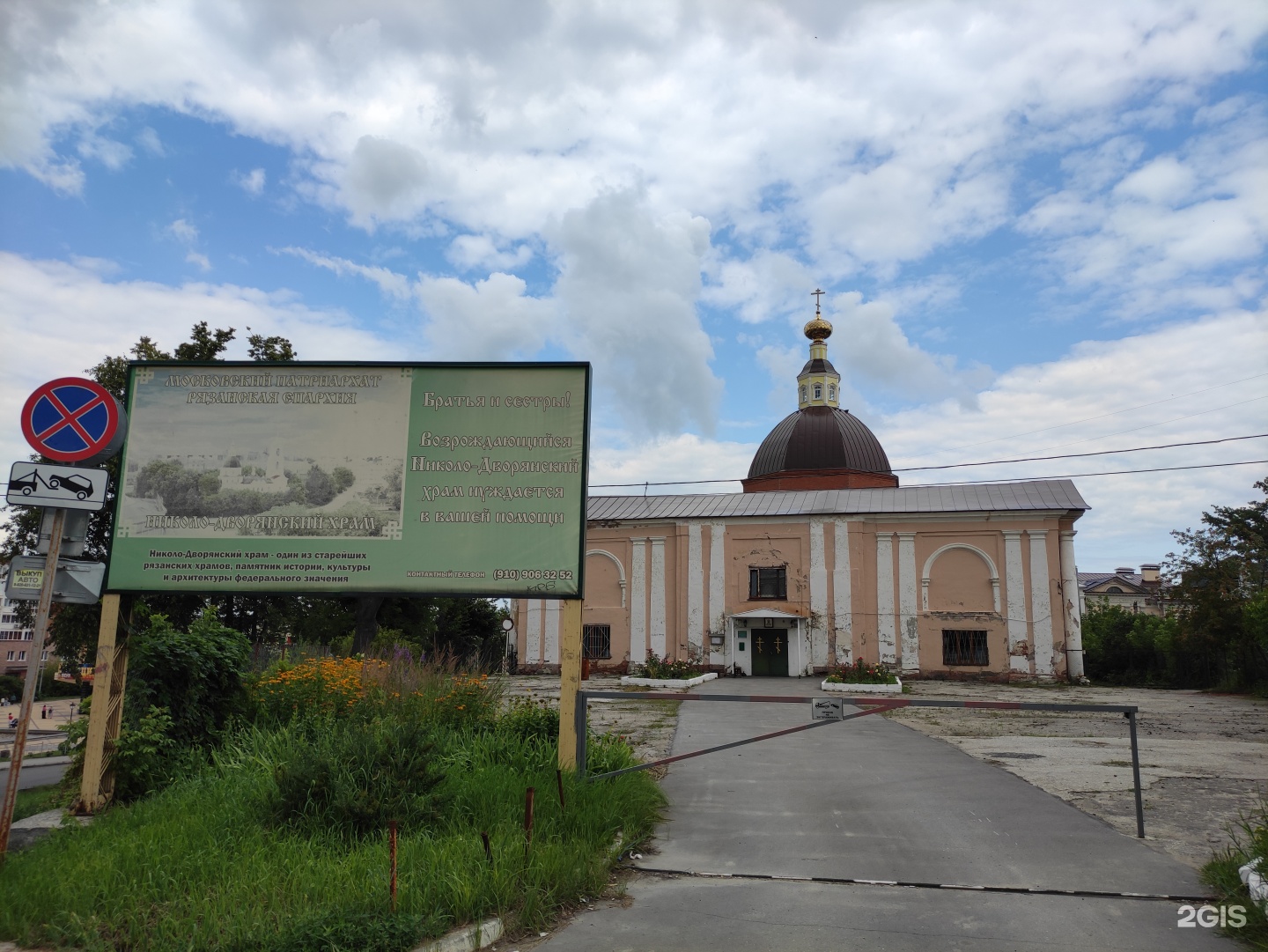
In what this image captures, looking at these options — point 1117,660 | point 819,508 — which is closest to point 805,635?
point 819,508

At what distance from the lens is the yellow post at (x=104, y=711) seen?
23.6 feet

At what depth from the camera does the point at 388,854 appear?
210 inches

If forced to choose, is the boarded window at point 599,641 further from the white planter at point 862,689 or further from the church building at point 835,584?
the white planter at point 862,689

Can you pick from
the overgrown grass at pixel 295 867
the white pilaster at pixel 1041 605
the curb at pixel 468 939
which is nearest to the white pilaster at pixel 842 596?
the white pilaster at pixel 1041 605

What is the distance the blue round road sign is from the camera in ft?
20.6

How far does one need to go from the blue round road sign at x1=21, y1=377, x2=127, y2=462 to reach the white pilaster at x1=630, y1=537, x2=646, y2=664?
2810 cm

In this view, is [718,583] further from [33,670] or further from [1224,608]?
[33,670]

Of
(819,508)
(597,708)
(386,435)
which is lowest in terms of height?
(597,708)

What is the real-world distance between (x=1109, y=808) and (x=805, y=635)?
2451cm

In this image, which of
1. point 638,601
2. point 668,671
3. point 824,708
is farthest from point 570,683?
point 638,601

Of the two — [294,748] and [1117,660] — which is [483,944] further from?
[1117,660]

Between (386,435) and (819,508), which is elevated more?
(819,508)

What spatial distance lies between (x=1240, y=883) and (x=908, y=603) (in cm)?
2686

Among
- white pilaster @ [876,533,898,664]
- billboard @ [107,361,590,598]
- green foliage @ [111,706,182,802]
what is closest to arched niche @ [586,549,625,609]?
white pilaster @ [876,533,898,664]
